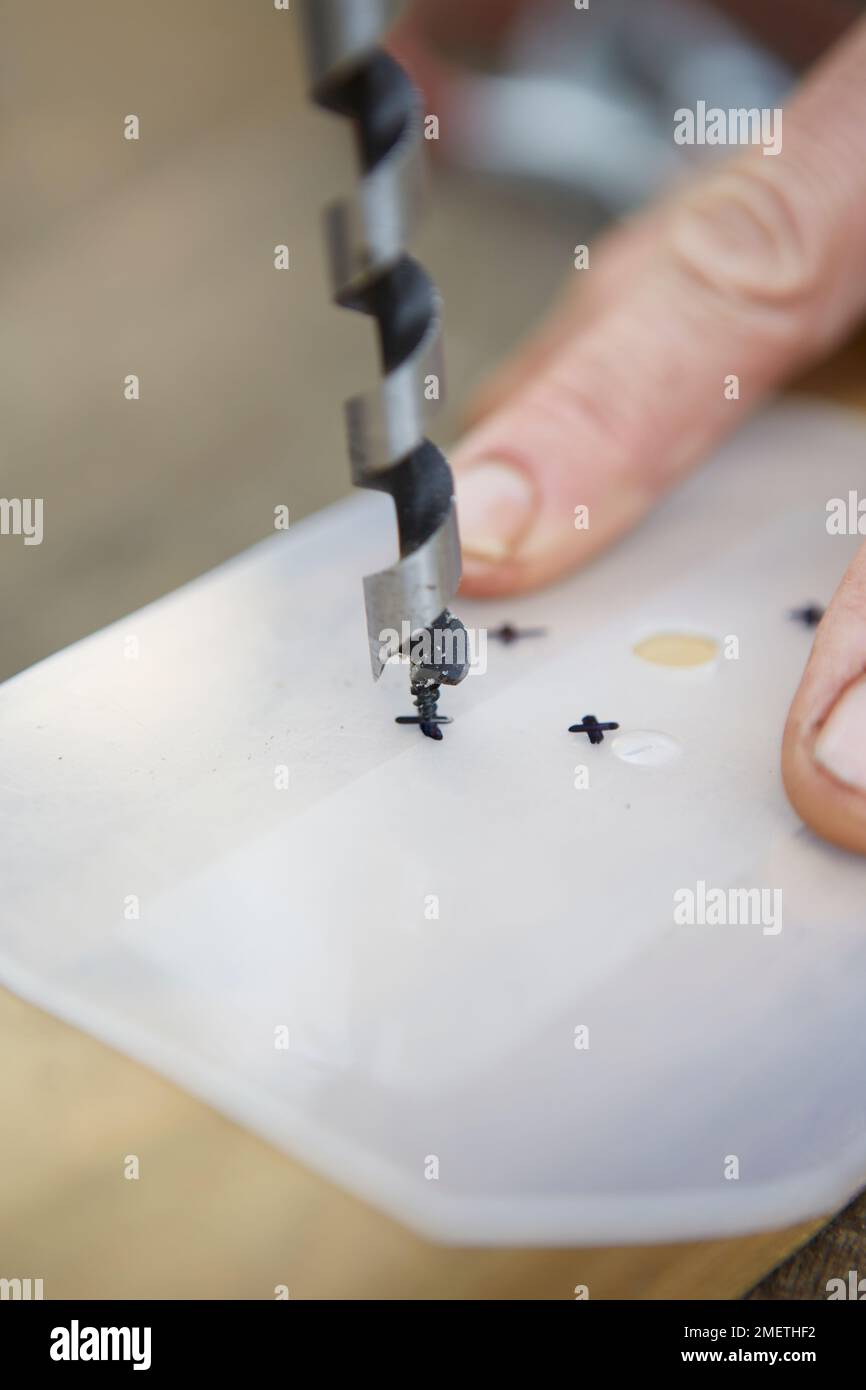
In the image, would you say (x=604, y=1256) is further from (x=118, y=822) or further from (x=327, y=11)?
(x=327, y=11)

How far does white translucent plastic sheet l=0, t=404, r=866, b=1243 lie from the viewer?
0.50 m

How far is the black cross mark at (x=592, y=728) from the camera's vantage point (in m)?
0.62

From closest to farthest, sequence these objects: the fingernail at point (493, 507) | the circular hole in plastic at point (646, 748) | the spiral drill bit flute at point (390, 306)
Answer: the spiral drill bit flute at point (390, 306)
the circular hole in plastic at point (646, 748)
the fingernail at point (493, 507)

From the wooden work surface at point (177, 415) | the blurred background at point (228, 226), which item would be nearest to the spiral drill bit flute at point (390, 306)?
the wooden work surface at point (177, 415)

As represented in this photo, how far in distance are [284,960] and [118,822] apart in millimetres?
101

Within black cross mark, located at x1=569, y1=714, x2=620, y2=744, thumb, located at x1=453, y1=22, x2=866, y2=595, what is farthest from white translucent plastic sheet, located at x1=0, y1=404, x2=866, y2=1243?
thumb, located at x1=453, y1=22, x2=866, y2=595

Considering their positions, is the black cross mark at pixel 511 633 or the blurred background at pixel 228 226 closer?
the black cross mark at pixel 511 633

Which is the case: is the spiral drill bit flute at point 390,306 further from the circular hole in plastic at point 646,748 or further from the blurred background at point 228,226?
the blurred background at point 228,226

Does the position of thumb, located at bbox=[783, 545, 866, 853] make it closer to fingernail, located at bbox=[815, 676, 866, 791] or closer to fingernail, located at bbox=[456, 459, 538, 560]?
fingernail, located at bbox=[815, 676, 866, 791]

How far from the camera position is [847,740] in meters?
0.58

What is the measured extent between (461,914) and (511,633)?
0.59 ft

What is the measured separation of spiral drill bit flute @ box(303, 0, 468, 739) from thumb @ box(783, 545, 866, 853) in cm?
15
